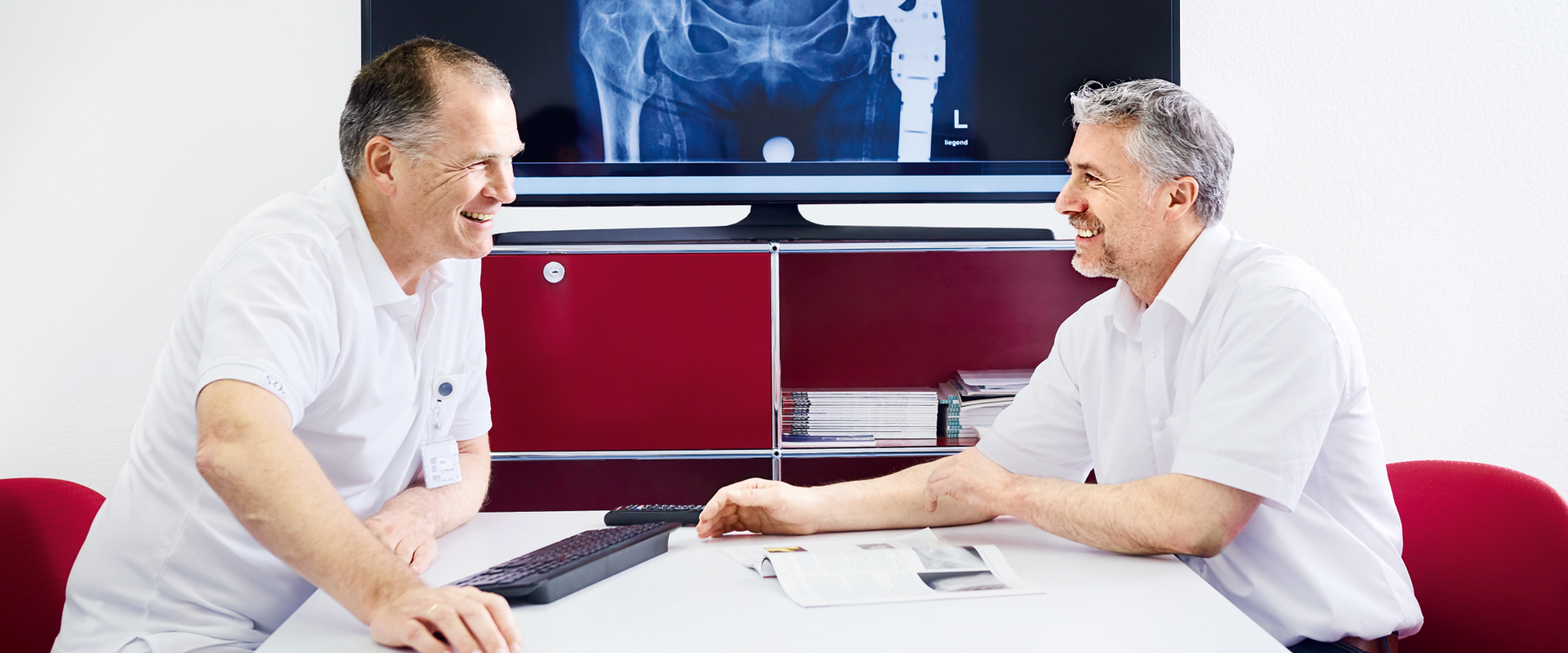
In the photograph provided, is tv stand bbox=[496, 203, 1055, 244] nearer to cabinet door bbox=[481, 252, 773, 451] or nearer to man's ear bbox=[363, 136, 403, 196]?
cabinet door bbox=[481, 252, 773, 451]

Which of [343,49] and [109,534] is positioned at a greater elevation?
[343,49]

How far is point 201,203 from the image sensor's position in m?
2.77

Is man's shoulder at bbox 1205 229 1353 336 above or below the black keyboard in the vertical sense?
above

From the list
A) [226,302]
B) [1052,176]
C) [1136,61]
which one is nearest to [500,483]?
[226,302]

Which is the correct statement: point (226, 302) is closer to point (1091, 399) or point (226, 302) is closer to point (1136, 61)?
point (1091, 399)

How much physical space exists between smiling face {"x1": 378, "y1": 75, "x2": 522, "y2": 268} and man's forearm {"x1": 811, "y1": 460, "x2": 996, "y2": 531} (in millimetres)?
738

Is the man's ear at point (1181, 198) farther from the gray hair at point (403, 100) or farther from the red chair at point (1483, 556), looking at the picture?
the gray hair at point (403, 100)

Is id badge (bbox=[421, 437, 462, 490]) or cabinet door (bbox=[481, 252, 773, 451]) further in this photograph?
cabinet door (bbox=[481, 252, 773, 451])

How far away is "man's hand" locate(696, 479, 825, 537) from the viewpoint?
1.44m

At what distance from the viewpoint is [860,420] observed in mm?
2260

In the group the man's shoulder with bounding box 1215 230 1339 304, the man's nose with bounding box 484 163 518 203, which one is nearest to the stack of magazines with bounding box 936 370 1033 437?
the man's shoulder with bounding box 1215 230 1339 304

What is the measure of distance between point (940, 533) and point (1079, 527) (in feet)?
0.76

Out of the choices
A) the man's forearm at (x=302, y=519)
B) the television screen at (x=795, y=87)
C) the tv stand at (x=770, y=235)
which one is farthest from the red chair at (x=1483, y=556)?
the man's forearm at (x=302, y=519)

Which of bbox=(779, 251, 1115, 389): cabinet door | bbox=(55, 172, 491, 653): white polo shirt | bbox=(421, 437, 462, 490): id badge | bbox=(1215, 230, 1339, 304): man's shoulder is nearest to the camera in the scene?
bbox=(55, 172, 491, 653): white polo shirt
